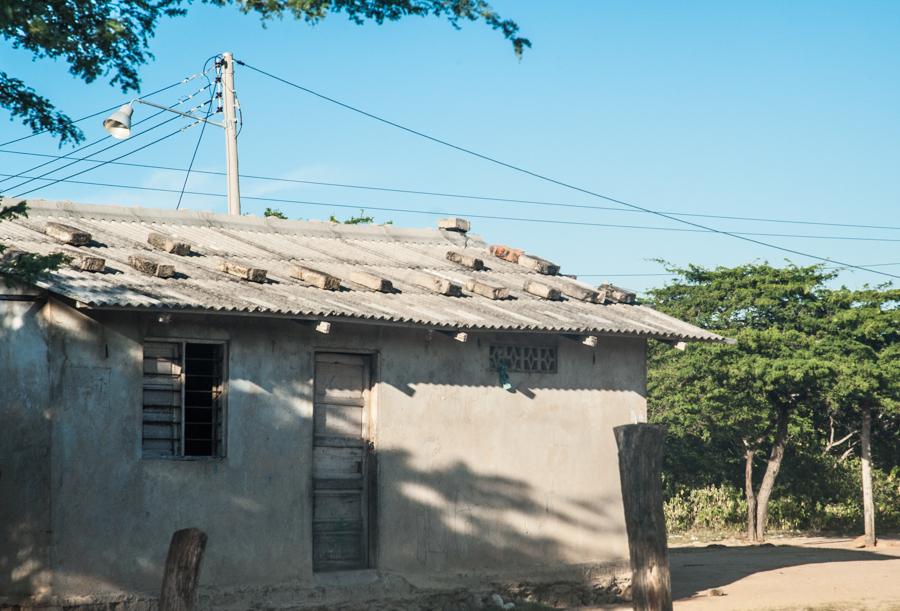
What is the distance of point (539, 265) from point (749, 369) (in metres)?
10.2

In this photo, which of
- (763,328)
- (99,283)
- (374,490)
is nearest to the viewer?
(99,283)

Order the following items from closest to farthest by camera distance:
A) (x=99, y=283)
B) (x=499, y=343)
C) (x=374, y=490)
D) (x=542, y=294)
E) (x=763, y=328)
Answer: (x=99, y=283) → (x=374, y=490) → (x=499, y=343) → (x=542, y=294) → (x=763, y=328)

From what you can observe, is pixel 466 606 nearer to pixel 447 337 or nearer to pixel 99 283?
pixel 447 337

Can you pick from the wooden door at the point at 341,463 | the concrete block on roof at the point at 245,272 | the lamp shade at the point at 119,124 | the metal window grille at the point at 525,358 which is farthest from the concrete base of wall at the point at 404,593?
the lamp shade at the point at 119,124

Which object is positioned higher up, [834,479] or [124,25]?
[124,25]

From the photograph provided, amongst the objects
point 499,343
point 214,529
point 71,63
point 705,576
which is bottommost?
point 705,576

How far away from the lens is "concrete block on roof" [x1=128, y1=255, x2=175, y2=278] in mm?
12422

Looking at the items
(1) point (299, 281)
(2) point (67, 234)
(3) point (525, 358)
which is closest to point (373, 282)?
(1) point (299, 281)

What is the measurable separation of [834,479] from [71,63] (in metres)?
24.7

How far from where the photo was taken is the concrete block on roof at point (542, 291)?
52.9 ft

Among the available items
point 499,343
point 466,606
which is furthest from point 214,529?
point 499,343

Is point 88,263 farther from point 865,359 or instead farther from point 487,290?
point 865,359

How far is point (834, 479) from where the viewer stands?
30203 millimetres

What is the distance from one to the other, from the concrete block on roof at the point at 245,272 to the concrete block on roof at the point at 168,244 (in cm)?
65
